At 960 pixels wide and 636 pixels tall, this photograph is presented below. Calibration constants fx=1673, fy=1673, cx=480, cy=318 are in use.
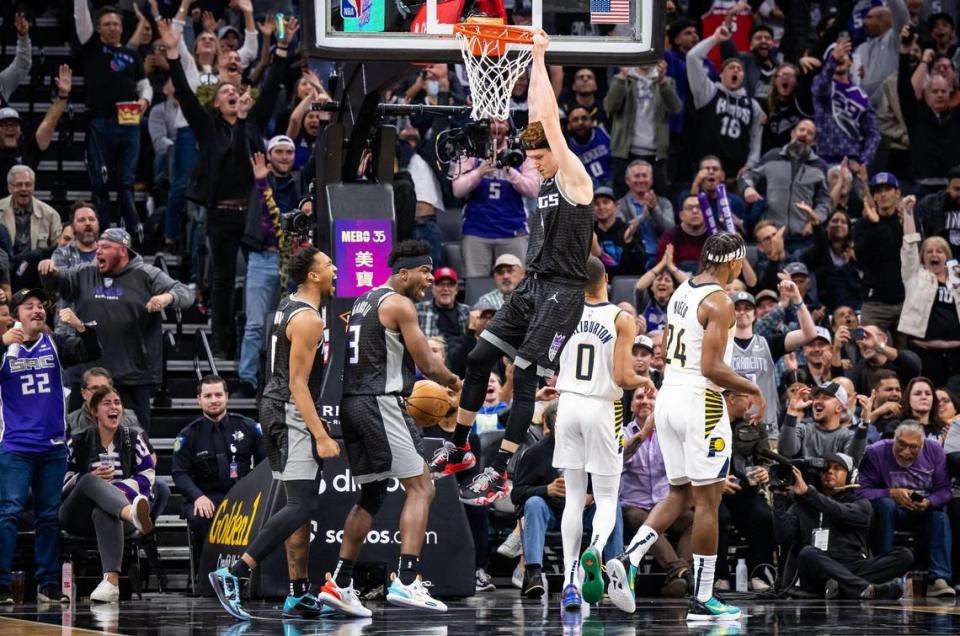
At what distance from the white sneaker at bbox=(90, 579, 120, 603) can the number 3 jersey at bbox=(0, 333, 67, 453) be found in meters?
1.28

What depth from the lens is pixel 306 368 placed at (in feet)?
37.5

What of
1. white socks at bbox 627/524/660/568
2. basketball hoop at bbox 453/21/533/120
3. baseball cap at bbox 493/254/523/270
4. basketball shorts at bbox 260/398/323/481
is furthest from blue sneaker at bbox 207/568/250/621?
baseball cap at bbox 493/254/523/270

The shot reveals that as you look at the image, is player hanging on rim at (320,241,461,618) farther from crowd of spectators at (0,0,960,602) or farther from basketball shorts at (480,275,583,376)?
crowd of spectators at (0,0,960,602)

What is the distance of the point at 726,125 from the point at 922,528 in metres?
6.60

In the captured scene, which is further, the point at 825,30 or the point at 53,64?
the point at 825,30

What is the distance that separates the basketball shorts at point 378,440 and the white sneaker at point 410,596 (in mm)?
751

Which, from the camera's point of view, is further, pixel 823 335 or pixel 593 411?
pixel 823 335

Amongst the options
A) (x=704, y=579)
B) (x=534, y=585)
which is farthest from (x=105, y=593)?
(x=704, y=579)

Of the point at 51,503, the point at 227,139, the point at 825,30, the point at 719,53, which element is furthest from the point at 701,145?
the point at 51,503

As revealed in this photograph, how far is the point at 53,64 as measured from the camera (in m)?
21.1

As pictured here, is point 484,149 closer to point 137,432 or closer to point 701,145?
point 137,432

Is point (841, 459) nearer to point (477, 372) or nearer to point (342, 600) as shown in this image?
point (477, 372)

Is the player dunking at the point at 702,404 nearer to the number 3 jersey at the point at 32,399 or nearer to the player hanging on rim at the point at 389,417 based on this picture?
the player hanging on rim at the point at 389,417

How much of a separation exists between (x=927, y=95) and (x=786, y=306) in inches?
210
